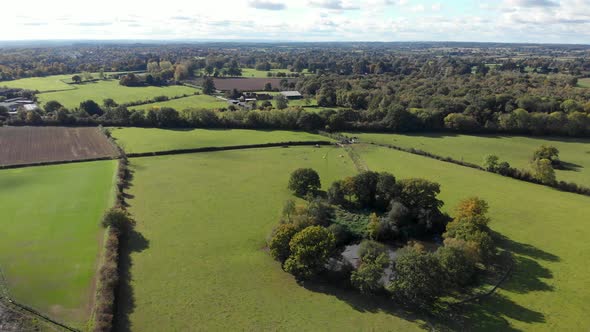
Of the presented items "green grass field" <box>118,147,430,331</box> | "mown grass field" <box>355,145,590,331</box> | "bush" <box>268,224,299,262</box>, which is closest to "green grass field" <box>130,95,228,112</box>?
"green grass field" <box>118,147,430,331</box>

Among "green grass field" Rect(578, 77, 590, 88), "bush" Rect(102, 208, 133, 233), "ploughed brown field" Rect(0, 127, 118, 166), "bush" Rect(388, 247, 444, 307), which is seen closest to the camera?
"bush" Rect(388, 247, 444, 307)

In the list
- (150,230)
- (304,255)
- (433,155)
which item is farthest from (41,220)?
(433,155)

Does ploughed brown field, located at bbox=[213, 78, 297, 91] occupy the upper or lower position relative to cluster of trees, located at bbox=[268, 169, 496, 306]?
upper

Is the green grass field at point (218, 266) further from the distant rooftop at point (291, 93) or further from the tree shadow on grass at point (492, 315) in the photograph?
the distant rooftop at point (291, 93)

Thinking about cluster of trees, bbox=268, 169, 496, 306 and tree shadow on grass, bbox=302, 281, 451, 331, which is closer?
tree shadow on grass, bbox=302, 281, 451, 331

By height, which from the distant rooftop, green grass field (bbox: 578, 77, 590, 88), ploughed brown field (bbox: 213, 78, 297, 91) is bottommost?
the distant rooftop

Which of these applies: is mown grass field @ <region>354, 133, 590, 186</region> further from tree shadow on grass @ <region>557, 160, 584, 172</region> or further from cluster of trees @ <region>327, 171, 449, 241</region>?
cluster of trees @ <region>327, 171, 449, 241</region>

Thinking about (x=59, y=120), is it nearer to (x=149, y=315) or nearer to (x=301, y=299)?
(x=149, y=315)

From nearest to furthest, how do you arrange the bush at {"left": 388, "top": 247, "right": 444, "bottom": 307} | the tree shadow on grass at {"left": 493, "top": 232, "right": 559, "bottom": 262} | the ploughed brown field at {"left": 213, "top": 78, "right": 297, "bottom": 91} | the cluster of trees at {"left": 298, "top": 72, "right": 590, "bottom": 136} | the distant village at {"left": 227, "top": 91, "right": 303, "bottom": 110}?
the bush at {"left": 388, "top": 247, "right": 444, "bottom": 307}
the tree shadow on grass at {"left": 493, "top": 232, "right": 559, "bottom": 262}
the cluster of trees at {"left": 298, "top": 72, "right": 590, "bottom": 136}
the distant village at {"left": 227, "top": 91, "right": 303, "bottom": 110}
the ploughed brown field at {"left": 213, "top": 78, "right": 297, "bottom": 91}
